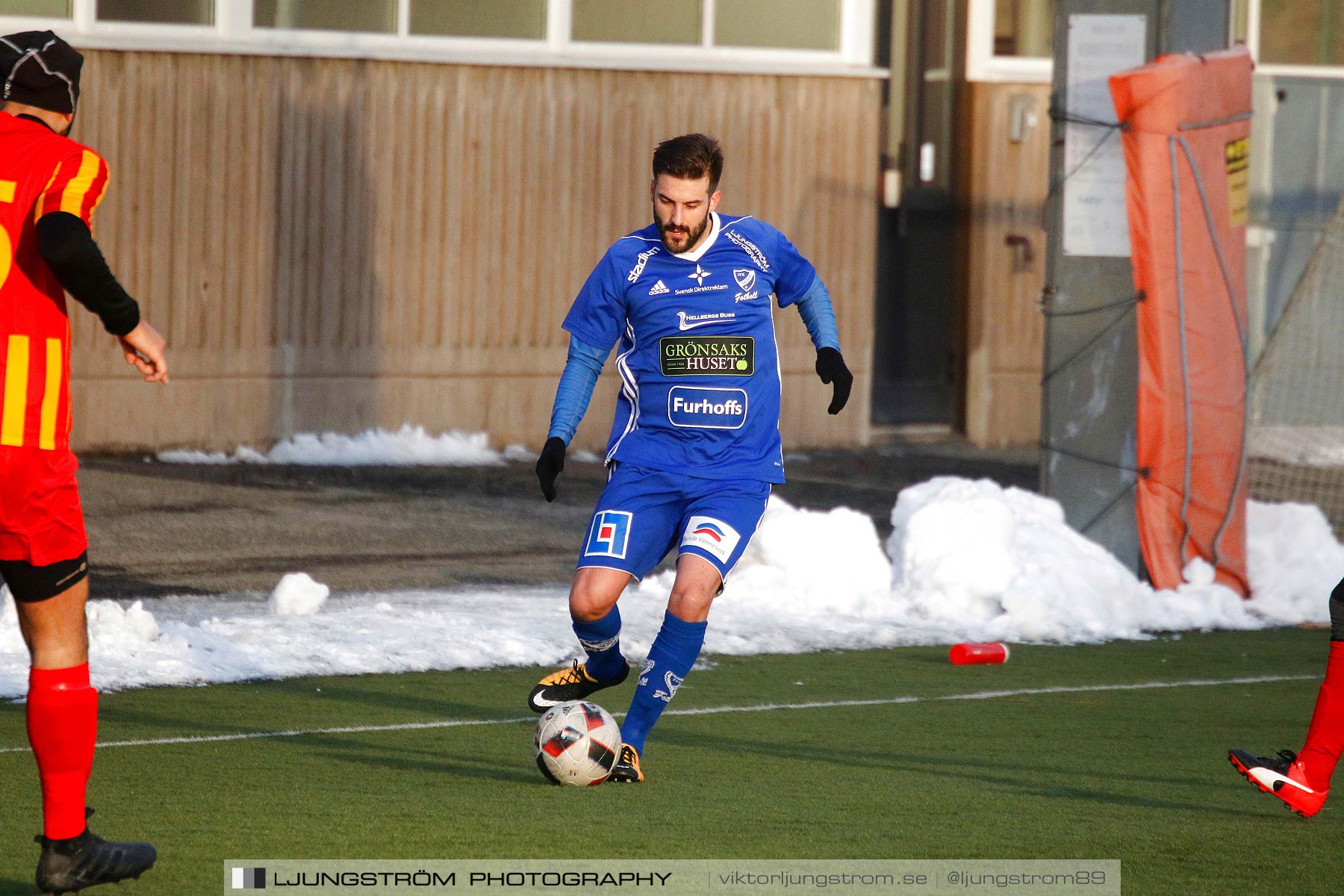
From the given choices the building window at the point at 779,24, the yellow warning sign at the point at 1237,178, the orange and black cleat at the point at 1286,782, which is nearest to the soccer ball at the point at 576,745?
the orange and black cleat at the point at 1286,782

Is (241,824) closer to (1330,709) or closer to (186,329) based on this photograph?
(1330,709)

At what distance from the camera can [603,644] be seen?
6.50 metres

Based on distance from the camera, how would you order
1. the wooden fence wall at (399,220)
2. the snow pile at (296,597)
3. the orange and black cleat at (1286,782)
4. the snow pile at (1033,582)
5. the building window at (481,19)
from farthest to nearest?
the building window at (481,19) → the wooden fence wall at (399,220) → the snow pile at (1033,582) → the snow pile at (296,597) → the orange and black cleat at (1286,782)

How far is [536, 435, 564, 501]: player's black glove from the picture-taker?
242 inches

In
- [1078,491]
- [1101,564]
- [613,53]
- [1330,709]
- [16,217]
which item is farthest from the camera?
[613,53]

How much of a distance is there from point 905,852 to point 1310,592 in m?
5.79

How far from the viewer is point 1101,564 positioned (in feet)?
33.1

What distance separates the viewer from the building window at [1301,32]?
58.5 feet

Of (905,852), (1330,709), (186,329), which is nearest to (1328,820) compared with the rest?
(1330,709)

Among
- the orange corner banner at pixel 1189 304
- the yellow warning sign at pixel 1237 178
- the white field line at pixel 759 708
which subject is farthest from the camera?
the yellow warning sign at pixel 1237 178

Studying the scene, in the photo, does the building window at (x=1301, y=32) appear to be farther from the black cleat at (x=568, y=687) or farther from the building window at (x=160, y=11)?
the black cleat at (x=568, y=687)

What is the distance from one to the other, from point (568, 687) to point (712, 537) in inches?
34.6

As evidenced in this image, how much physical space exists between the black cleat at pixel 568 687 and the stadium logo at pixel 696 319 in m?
1.20

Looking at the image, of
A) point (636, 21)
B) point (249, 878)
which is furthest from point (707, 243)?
point (636, 21)
